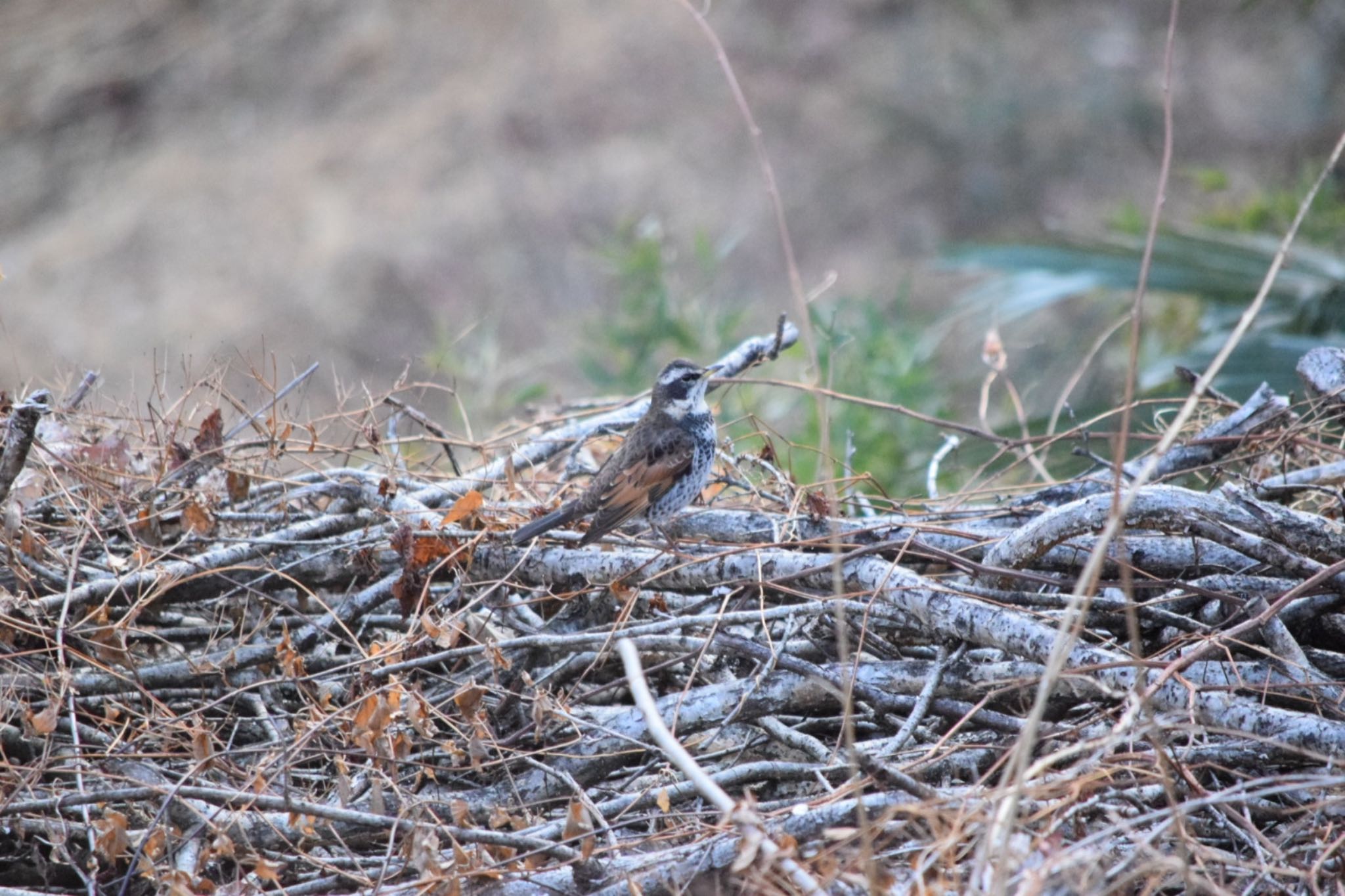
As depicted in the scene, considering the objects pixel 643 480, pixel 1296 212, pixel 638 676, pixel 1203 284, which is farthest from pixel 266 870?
pixel 1296 212

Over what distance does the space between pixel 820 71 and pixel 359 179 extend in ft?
30.2

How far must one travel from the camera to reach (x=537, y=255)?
18.8 m

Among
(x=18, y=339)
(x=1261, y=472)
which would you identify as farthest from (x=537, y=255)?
(x=1261, y=472)

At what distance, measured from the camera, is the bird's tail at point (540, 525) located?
424 cm

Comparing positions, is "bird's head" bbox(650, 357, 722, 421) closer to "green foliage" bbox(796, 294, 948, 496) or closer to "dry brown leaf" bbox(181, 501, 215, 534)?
"dry brown leaf" bbox(181, 501, 215, 534)

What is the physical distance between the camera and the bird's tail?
4.24 meters

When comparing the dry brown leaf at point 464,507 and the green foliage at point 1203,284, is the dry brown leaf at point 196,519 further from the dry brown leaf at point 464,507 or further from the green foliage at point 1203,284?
the green foliage at point 1203,284

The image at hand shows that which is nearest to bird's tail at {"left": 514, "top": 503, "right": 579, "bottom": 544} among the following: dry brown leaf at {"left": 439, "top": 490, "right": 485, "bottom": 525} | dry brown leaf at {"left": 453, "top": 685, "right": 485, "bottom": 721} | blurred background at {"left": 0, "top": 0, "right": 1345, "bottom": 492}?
dry brown leaf at {"left": 439, "top": 490, "right": 485, "bottom": 525}

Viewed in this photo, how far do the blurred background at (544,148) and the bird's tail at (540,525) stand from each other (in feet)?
30.1

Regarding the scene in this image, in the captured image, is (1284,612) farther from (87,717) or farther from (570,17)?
(570,17)

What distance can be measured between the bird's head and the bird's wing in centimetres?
22

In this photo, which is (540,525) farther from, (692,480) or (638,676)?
(638,676)

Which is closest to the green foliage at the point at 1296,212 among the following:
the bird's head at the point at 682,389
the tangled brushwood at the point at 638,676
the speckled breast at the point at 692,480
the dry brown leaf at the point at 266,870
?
the tangled brushwood at the point at 638,676

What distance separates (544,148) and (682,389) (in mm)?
15814
